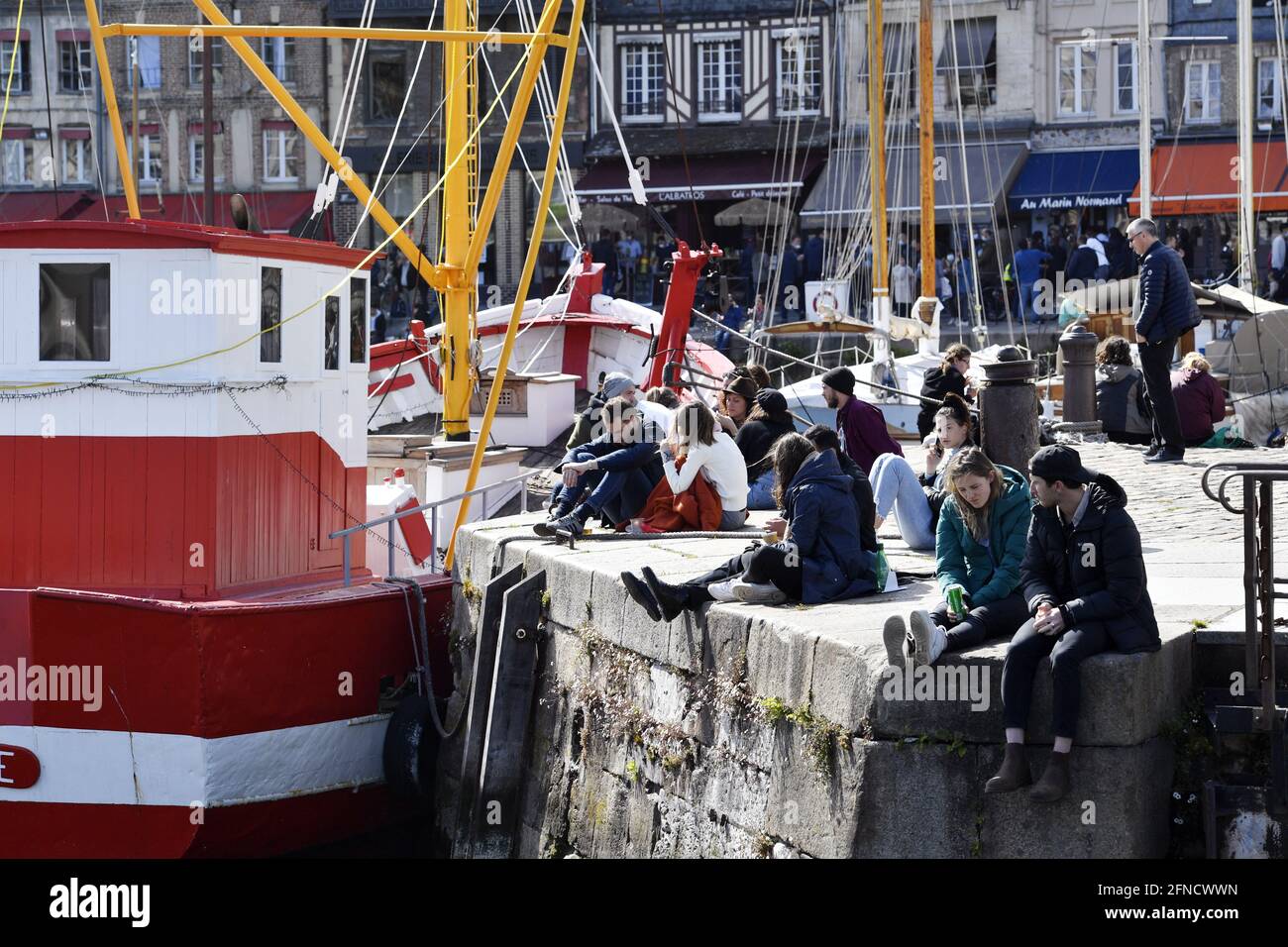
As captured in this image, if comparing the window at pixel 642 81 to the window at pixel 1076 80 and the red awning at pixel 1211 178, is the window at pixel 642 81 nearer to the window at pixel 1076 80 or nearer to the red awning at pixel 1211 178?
the window at pixel 1076 80

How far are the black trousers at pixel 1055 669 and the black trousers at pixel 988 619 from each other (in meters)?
0.38

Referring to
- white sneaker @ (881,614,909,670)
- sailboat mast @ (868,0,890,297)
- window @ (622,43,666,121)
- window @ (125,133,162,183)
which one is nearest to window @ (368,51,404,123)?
window @ (622,43,666,121)

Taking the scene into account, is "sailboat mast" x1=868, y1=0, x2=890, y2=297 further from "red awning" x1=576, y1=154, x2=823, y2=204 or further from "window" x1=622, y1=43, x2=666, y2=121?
"window" x1=622, y1=43, x2=666, y2=121

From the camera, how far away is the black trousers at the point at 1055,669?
6.38 meters

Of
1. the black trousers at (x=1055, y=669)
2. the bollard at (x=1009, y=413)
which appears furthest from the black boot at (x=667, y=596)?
the bollard at (x=1009, y=413)

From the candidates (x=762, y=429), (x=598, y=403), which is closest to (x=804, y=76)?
(x=598, y=403)

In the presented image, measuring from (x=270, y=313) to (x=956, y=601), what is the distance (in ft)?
17.2

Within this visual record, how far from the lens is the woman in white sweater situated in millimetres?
10602

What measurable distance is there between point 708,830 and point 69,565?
4.43 m

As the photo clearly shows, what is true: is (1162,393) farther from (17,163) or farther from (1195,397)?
(17,163)

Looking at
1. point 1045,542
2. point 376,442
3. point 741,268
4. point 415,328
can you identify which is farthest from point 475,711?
point 741,268
